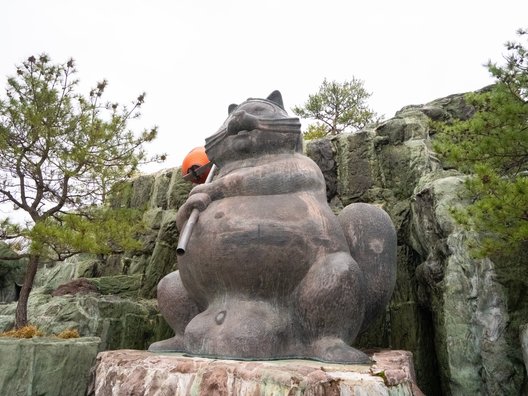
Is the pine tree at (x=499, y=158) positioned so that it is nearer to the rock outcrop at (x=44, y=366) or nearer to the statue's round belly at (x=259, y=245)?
the statue's round belly at (x=259, y=245)

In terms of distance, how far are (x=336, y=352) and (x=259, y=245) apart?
82 centimetres

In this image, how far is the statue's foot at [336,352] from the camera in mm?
2912

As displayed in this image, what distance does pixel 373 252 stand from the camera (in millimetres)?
3492

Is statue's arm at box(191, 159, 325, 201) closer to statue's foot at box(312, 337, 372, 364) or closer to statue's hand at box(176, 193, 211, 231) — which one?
statue's hand at box(176, 193, 211, 231)

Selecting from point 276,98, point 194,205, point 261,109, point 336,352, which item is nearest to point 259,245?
point 194,205

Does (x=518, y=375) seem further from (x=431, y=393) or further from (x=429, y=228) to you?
(x=429, y=228)

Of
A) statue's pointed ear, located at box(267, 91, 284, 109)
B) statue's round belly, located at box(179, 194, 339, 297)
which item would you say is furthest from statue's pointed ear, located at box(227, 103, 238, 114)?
statue's round belly, located at box(179, 194, 339, 297)

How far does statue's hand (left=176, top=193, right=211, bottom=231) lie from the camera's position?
3613 millimetres

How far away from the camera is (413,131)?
21.8 ft

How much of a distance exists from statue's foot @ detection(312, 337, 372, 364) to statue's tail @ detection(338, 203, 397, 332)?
0.54 metres

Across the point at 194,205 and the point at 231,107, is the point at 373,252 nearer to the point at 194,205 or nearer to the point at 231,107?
the point at 194,205

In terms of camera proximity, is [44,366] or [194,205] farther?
[44,366]

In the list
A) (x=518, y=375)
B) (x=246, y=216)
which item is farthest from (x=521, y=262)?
(x=246, y=216)

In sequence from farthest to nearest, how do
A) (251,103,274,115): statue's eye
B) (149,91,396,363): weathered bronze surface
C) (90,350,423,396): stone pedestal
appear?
(251,103,274,115): statue's eye, (149,91,396,363): weathered bronze surface, (90,350,423,396): stone pedestal
